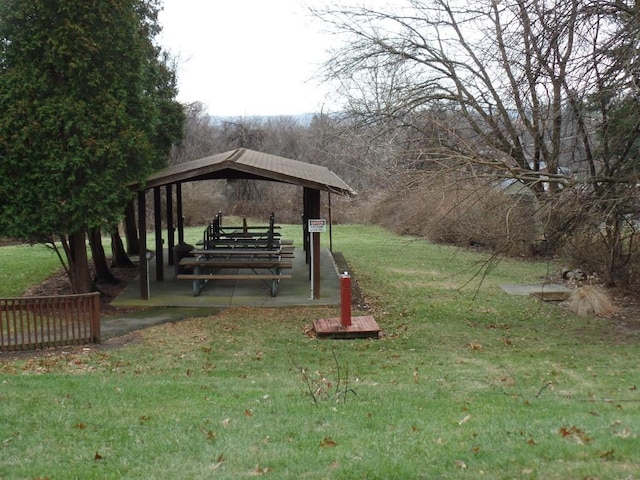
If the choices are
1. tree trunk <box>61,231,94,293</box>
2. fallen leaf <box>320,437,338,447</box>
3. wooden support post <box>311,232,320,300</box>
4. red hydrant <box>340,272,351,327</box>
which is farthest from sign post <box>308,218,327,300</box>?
fallen leaf <box>320,437,338,447</box>

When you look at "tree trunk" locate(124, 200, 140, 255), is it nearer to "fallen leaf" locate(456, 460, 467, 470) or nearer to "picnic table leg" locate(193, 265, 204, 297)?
"picnic table leg" locate(193, 265, 204, 297)

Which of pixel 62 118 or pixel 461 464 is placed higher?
pixel 62 118

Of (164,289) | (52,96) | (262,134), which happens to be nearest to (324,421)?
(52,96)

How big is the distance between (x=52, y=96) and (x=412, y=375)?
803cm

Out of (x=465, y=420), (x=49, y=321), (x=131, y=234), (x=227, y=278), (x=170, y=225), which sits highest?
(x=170, y=225)

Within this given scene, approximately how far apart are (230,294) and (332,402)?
7.90 metres

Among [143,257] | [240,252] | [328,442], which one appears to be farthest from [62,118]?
[328,442]

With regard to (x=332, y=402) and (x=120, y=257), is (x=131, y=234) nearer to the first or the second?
(x=120, y=257)

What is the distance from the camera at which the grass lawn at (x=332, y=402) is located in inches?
163

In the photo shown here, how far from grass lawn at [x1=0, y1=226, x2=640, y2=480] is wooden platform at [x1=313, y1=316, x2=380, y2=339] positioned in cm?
25

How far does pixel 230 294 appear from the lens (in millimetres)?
13805

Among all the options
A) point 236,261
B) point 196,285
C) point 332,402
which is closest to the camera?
point 332,402

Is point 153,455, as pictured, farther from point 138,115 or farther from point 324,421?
point 138,115

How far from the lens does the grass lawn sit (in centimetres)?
414
